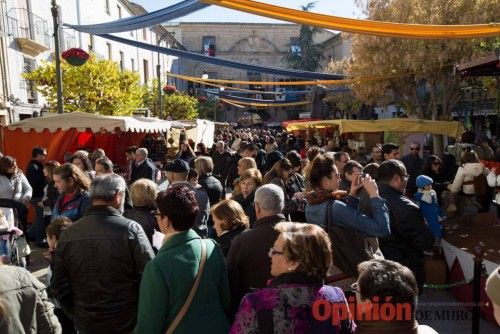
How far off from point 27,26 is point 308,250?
1812 centimetres

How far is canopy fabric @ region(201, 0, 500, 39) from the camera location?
17.8 feet

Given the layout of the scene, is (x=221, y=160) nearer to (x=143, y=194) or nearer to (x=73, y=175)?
(x=73, y=175)

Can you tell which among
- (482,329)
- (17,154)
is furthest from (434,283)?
(17,154)

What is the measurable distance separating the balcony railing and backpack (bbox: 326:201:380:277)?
16.2m

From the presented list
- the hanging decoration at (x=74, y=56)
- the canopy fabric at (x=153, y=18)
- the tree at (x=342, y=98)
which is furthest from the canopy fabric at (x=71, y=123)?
the tree at (x=342, y=98)

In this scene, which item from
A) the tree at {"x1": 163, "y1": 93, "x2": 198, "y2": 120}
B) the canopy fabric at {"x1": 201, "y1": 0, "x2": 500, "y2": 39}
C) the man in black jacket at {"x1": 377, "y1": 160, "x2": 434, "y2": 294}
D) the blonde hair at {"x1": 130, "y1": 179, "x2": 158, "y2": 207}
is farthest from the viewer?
the tree at {"x1": 163, "y1": 93, "x2": 198, "y2": 120}

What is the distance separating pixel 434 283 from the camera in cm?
562

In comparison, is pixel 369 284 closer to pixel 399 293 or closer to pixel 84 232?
pixel 399 293

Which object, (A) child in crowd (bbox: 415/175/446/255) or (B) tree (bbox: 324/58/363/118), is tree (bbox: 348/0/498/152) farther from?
(A) child in crowd (bbox: 415/175/446/255)

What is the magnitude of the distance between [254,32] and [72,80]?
1685 inches

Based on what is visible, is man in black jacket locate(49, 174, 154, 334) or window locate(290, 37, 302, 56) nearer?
man in black jacket locate(49, 174, 154, 334)

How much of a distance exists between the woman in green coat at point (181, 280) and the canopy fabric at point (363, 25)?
348 centimetres

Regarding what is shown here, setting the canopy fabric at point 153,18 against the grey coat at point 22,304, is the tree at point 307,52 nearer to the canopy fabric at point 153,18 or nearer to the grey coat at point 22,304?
the canopy fabric at point 153,18

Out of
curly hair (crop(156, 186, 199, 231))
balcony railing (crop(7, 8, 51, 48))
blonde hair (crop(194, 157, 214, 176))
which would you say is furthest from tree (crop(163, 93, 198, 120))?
curly hair (crop(156, 186, 199, 231))
